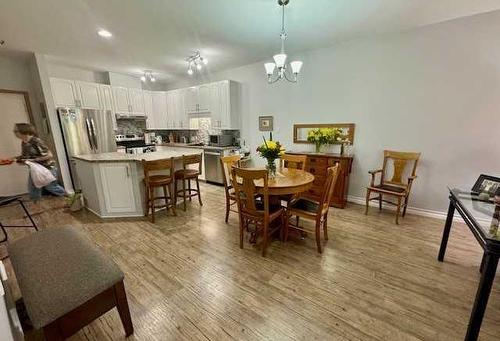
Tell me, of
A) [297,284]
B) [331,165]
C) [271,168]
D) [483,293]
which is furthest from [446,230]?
[271,168]

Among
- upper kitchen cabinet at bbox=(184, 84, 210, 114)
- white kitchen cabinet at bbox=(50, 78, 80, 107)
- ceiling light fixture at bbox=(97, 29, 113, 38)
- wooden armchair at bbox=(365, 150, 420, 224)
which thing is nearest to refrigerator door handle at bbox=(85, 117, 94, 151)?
white kitchen cabinet at bbox=(50, 78, 80, 107)

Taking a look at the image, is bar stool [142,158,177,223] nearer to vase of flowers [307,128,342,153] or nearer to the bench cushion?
the bench cushion

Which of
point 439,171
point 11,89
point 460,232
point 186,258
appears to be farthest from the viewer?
point 11,89

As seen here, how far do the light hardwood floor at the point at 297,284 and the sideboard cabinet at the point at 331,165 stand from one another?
64 centimetres

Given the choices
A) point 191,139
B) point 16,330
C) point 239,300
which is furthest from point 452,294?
point 191,139

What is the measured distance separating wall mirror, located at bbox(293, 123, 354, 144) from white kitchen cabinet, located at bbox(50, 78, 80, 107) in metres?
4.64

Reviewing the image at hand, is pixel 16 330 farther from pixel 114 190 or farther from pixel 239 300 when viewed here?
pixel 114 190

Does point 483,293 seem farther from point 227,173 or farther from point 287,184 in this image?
point 227,173

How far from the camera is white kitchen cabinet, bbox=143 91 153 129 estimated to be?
19.2 ft

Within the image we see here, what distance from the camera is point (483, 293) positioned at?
1.26 meters

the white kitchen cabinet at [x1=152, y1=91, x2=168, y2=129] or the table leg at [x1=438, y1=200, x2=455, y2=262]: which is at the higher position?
the white kitchen cabinet at [x1=152, y1=91, x2=168, y2=129]

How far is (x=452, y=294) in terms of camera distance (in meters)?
1.82

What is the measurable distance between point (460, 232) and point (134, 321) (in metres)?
3.86

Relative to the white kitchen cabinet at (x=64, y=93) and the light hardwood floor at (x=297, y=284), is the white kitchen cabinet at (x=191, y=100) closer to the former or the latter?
the white kitchen cabinet at (x=64, y=93)
